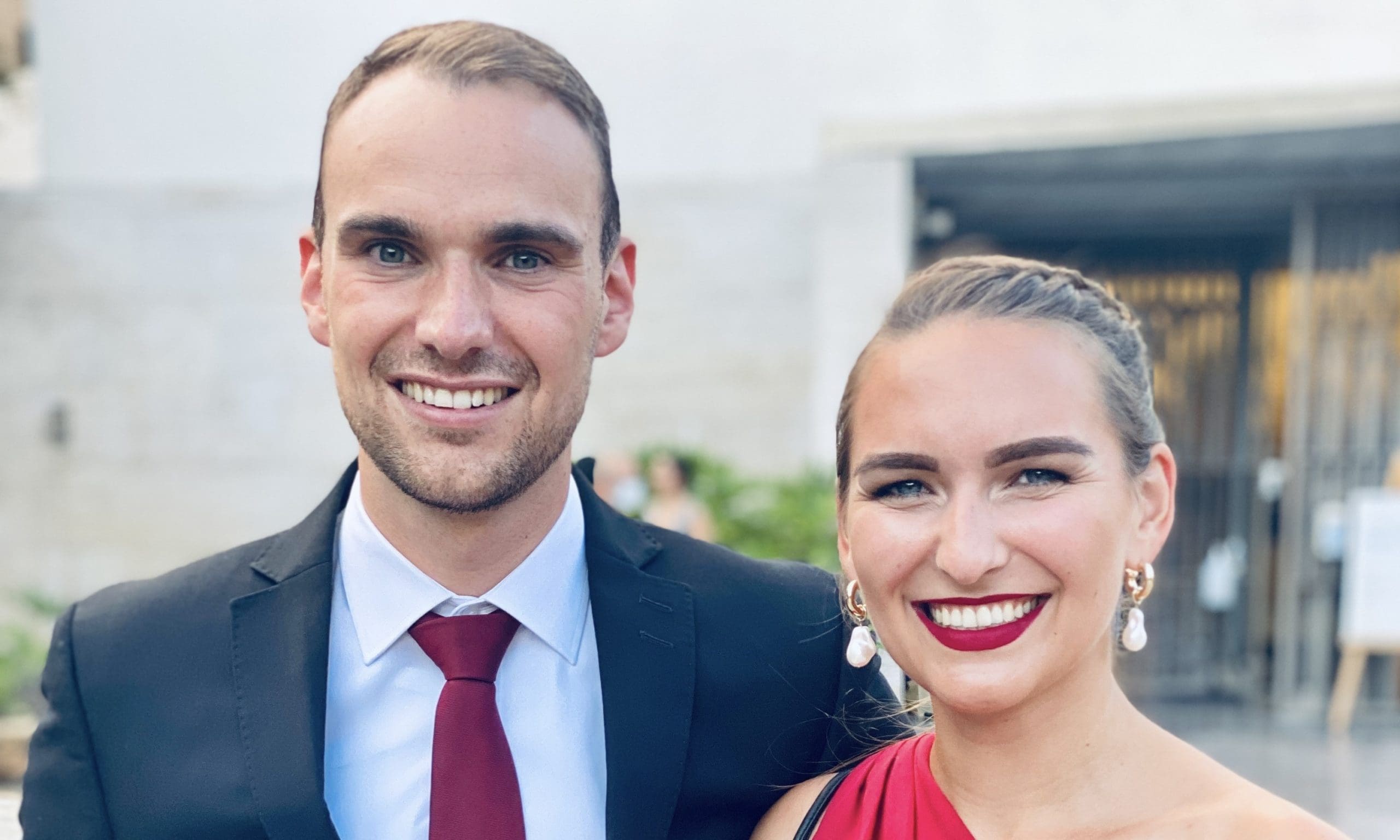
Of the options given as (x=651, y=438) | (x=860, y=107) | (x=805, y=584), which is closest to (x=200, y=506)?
(x=651, y=438)

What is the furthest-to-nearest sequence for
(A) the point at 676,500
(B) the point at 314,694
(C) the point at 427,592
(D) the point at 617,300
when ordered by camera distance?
1. (A) the point at 676,500
2. (D) the point at 617,300
3. (C) the point at 427,592
4. (B) the point at 314,694

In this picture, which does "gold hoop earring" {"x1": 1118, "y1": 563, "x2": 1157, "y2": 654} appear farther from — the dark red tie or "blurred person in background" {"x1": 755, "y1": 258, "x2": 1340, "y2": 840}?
the dark red tie

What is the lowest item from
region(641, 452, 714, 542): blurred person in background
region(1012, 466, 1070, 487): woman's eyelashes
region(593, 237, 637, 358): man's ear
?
region(641, 452, 714, 542): blurred person in background

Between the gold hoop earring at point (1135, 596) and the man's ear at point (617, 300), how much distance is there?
2.70 feet

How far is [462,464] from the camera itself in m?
1.92

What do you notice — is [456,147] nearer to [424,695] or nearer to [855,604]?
[424,695]

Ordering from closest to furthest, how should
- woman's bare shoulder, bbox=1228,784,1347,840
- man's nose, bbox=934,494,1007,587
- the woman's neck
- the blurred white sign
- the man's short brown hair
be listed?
woman's bare shoulder, bbox=1228,784,1347,840
man's nose, bbox=934,494,1007,587
the woman's neck
the man's short brown hair
the blurred white sign

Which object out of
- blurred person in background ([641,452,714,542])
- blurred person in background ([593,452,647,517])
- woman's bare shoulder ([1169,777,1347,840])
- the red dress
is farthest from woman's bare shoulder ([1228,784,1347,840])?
blurred person in background ([593,452,647,517])

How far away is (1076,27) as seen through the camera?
8.46 metres

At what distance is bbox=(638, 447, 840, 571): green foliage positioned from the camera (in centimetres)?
692

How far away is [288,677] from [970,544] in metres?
0.95

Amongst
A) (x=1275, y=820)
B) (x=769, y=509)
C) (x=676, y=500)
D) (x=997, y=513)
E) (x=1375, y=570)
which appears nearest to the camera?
(x=1275, y=820)

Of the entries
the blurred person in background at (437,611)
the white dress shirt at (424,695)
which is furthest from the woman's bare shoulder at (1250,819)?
the white dress shirt at (424,695)

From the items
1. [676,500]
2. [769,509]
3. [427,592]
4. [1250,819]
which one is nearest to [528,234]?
[427,592]
